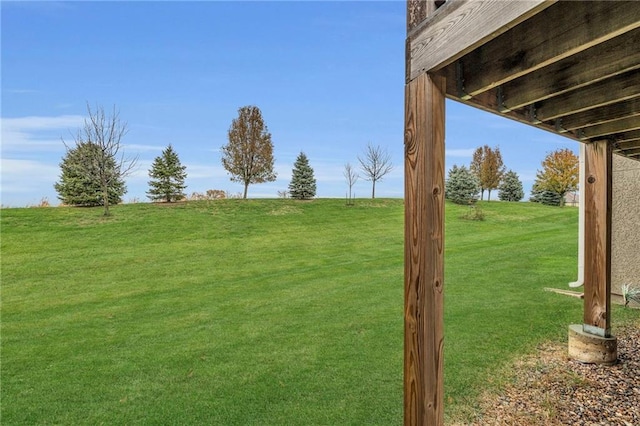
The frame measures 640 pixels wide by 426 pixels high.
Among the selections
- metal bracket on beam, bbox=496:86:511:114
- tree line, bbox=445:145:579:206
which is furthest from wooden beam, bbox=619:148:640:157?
tree line, bbox=445:145:579:206

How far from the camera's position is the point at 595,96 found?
2.29 meters

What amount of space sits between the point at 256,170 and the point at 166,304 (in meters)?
17.9

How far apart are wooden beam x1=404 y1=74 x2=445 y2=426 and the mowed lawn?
110 cm

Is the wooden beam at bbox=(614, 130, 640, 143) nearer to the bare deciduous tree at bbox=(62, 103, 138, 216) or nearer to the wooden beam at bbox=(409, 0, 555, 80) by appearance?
the wooden beam at bbox=(409, 0, 555, 80)

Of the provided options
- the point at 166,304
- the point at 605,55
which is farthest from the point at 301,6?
the point at 605,55

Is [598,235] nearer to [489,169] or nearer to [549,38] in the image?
[549,38]

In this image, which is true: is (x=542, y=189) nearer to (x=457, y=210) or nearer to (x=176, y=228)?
(x=457, y=210)

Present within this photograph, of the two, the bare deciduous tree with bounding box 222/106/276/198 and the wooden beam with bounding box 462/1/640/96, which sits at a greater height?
the bare deciduous tree with bounding box 222/106/276/198

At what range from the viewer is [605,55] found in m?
1.82

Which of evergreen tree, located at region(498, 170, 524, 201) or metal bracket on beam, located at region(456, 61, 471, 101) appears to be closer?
metal bracket on beam, located at region(456, 61, 471, 101)

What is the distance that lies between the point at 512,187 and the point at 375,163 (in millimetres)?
16796

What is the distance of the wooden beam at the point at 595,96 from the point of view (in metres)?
2.14

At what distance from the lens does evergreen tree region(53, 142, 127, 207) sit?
15.9m

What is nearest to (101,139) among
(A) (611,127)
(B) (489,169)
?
(A) (611,127)
